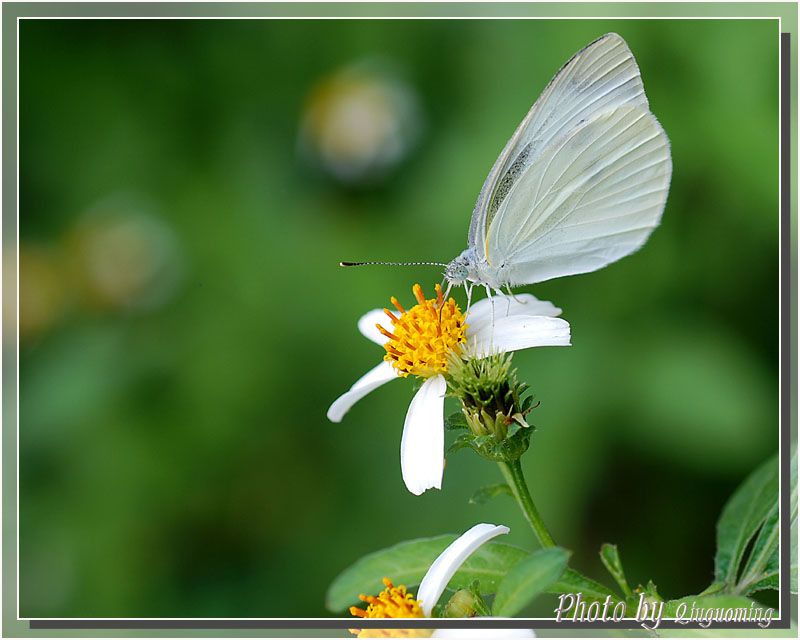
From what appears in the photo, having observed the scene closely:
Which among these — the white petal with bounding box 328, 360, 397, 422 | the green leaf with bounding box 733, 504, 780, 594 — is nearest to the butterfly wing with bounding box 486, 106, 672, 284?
the white petal with bounding box 328, 360, 397, 422

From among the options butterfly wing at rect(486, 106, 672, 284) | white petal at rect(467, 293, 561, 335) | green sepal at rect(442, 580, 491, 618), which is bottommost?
green sepal at rect(442, 580, 491, 618)

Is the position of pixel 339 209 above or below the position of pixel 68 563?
above

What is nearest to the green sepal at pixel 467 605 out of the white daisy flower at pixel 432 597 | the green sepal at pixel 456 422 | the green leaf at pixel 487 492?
the white daisy flower at pixel 432 597

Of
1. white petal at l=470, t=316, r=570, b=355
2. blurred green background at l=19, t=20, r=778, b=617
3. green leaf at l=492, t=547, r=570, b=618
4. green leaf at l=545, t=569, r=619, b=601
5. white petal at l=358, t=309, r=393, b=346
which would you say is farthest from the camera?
blurred green background at l=19, t=20, r=778, b=617

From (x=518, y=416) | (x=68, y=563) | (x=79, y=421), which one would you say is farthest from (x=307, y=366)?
(x=518, y=416)

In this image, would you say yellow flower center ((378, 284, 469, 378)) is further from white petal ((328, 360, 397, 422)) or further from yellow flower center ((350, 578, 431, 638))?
yellow flower center ((350, 578, 431, 638))

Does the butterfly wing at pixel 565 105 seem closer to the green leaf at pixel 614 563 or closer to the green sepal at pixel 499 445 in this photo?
the green sepal at pixel 499 445

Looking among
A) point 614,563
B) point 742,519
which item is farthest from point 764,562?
point 614,563

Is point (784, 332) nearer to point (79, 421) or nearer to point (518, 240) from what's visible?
point (518, 240)
